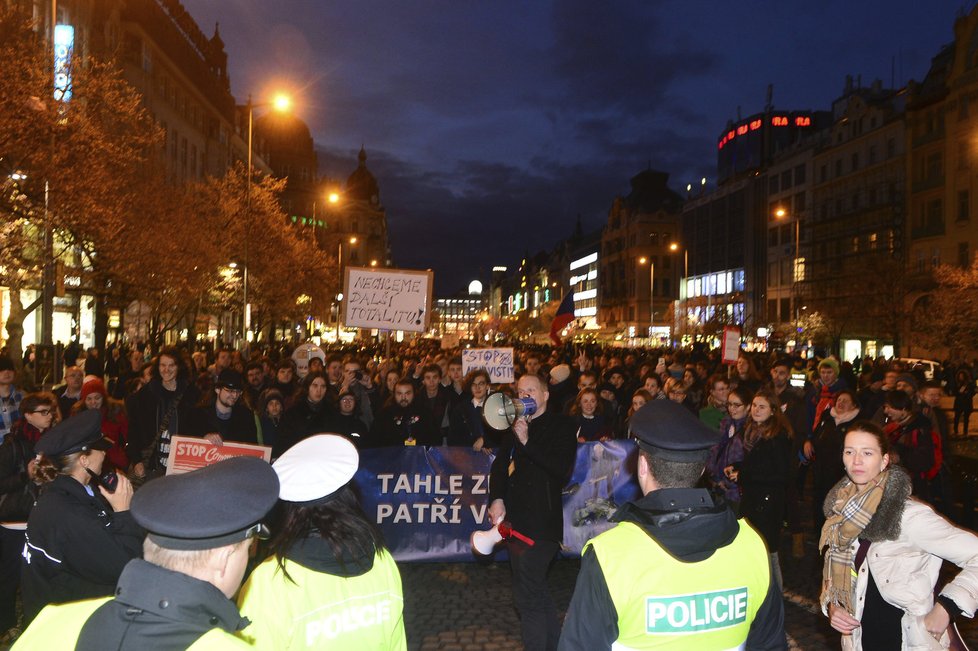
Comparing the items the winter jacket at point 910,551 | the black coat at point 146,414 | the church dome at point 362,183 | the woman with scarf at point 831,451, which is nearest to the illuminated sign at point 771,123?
the church dome at point 362,183

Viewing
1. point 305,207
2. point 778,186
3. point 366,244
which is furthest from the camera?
point 366,244

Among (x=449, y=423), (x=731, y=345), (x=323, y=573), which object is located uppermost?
(x=731, y=345)

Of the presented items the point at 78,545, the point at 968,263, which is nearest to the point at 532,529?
the point at 78,545

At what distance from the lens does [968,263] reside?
47812 mm

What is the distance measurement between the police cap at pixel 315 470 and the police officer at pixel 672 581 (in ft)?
2.75

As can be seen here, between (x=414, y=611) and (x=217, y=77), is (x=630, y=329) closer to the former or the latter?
(x=217, y=77)

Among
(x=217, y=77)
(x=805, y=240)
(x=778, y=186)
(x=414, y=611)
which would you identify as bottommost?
(x=414, y=611)

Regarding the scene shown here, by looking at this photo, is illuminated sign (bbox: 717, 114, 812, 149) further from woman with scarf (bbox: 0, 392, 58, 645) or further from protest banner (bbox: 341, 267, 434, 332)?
woman with scarf (bbox: 0, 392, 58, 645)

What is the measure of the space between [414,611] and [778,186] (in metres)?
77.0

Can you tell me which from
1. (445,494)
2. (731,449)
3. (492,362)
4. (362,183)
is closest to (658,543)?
(731,449)

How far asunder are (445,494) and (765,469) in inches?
126

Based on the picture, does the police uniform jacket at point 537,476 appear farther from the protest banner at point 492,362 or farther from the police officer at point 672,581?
the protest banner at point 492,362

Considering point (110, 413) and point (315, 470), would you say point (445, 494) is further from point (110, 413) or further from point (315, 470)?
point (315, 470)

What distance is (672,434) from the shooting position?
2746 mm
